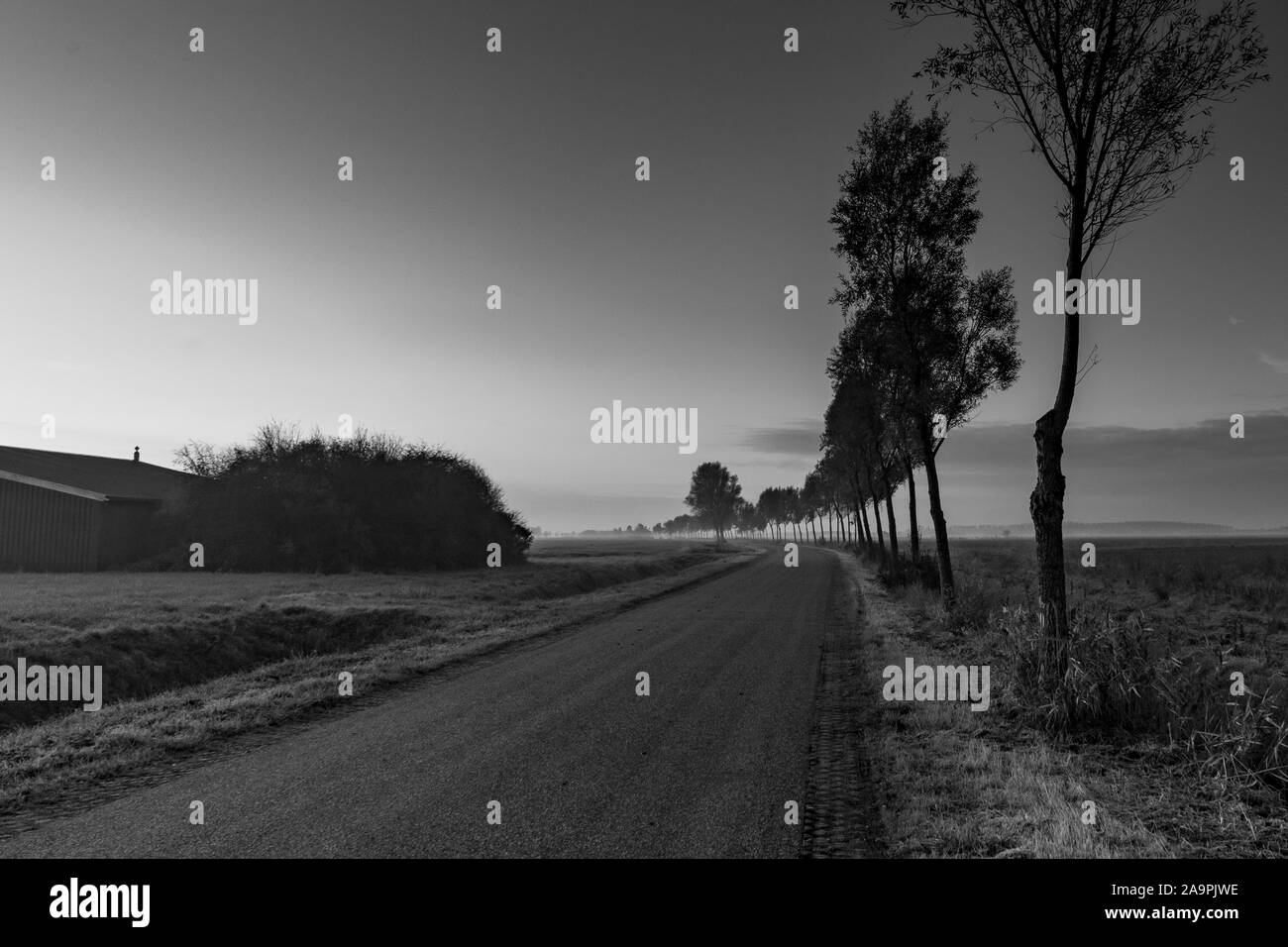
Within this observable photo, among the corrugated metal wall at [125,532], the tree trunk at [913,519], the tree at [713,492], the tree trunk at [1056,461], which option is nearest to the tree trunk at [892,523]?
the tree trunk at [913,519]

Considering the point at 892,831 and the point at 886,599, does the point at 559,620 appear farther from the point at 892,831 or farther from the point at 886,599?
the point at 892,831

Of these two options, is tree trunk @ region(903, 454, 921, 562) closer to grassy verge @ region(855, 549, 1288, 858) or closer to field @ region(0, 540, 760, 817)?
field @ region(0, 540, 760, 817)

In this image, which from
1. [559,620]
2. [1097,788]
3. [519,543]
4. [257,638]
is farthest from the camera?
[519,543]

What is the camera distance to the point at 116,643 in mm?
12680

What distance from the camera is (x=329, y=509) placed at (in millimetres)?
35719

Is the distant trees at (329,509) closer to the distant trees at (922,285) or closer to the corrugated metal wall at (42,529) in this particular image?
the corrugated metal wall at (42,529)

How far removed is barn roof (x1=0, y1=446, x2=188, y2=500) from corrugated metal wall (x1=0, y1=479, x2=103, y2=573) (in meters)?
0.97

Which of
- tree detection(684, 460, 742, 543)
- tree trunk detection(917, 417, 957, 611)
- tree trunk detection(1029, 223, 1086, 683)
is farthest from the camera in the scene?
tree detection(684, 460, 742, 543)

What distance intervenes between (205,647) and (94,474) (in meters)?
29.4

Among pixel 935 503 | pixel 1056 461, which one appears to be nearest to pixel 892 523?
pixel 935 503

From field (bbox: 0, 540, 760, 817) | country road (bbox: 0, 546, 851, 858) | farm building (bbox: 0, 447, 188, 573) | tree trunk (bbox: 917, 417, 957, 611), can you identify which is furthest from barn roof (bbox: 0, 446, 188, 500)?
tree trunk (bbox: 917, 417, 957, 611)

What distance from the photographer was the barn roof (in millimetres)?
31309

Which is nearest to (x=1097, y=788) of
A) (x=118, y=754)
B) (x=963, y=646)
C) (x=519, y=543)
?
(x=963, y=646)

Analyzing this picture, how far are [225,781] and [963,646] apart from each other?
12.6m
